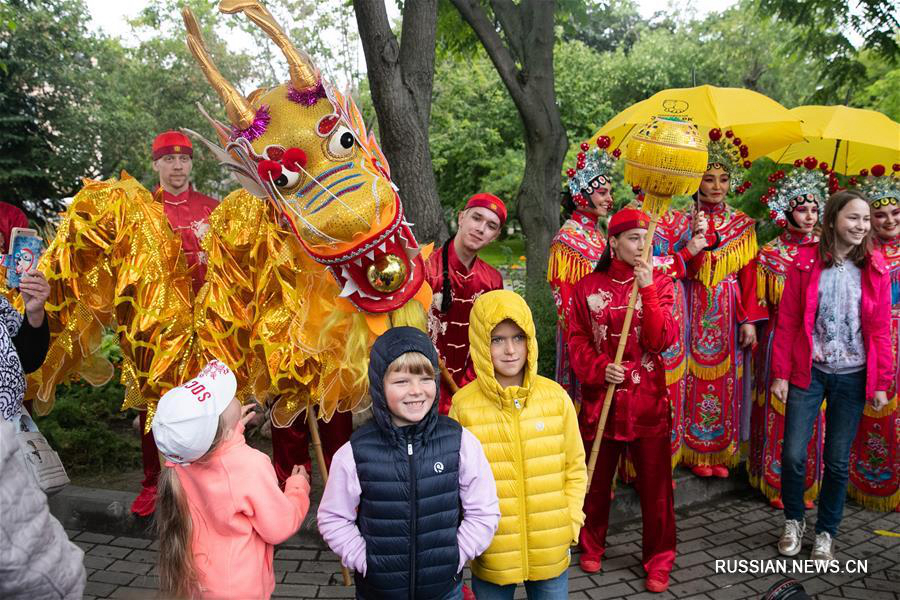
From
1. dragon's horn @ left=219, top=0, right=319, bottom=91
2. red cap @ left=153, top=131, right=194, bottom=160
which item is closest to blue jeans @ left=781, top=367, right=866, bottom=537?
dragon's horn @ left=219, top=0, right=319, bottom=91

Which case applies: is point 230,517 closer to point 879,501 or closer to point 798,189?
point 798,189

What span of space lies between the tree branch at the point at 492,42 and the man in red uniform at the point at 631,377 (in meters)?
3.54

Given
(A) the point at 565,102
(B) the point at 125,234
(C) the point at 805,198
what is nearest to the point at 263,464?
(B) the point at 125,234

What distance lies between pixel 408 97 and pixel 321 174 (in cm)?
257

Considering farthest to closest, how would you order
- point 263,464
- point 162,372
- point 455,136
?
point 455,136
point 162,372
point 263,464

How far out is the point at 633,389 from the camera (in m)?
3.62

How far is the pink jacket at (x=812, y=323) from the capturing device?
365cm

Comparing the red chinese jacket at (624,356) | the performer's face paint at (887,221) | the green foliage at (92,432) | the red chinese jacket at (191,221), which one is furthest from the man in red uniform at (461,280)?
the green foliage at (92,432)

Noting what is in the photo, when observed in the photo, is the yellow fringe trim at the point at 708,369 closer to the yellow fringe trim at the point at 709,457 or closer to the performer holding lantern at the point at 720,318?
the performer holding lantern at the point at 720,318

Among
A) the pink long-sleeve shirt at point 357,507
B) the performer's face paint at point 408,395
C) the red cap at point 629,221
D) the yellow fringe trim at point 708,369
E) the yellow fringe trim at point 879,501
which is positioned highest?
the red cap at point 629,221

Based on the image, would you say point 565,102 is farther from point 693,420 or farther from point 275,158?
point 275,158

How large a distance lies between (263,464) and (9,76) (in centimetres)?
1115

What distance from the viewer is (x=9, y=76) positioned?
10727 millimetres

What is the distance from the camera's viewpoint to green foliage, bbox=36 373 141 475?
5199mm
